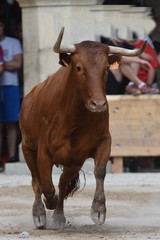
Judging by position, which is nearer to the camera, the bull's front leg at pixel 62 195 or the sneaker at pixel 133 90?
the bull's front leg at pixel 62 195

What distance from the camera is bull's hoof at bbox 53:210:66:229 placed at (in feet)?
42.8

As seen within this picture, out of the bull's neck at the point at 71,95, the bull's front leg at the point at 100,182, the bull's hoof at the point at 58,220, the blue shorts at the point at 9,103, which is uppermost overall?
the bull's neck at the point at 71,95

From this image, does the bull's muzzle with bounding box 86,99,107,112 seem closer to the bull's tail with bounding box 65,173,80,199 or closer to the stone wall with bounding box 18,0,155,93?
the bull's tail with bounding box 65,173,80,199

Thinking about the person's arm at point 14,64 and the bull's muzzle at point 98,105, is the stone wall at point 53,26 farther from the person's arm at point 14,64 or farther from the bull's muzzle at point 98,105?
the bull's muzzle at point 98,105

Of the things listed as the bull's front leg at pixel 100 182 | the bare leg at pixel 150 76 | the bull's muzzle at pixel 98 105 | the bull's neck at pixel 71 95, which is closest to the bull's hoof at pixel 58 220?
the bull's front leg at pixel 100 182

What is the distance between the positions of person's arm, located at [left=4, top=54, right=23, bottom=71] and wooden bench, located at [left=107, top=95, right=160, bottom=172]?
140 cm

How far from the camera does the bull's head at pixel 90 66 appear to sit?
11758 mm

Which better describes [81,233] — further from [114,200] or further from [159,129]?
[159,129]

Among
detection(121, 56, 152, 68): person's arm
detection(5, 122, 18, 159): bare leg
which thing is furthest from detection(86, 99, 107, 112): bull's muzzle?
detection(5, 122, 18, 159): bare leg

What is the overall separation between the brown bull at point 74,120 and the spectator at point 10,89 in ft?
17.2

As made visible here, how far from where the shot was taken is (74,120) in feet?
40.4

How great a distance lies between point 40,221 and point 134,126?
17.7 feet

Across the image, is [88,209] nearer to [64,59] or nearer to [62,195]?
[62,195]

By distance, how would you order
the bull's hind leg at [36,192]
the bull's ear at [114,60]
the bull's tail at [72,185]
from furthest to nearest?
the bull's tail at [72,185] < the bull's hind leg at [36,192] < the bull's ear at [114,60]
